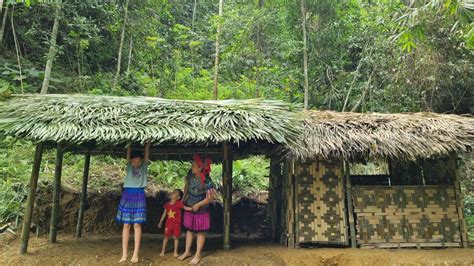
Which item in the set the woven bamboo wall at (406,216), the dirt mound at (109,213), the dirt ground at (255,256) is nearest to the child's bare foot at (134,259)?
the dirt ground at (255,256)

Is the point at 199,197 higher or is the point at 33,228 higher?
the point at 199,197

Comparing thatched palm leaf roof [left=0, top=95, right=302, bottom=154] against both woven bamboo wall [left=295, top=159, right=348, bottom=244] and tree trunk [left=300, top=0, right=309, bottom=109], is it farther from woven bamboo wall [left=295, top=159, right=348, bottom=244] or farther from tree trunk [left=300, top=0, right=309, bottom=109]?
tree trunk [left=300, top=0, right=309, bottom=109]

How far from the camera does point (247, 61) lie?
12.7m

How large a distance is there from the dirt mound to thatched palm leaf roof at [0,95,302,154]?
2510 millimetres

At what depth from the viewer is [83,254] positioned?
18.5ft

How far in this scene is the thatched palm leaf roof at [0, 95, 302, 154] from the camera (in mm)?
5230

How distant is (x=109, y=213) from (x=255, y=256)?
3.92 m

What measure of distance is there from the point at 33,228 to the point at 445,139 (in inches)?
292

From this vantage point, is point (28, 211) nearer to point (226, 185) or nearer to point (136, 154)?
point (136, 154)

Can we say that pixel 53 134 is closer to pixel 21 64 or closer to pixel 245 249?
pixel 245 249

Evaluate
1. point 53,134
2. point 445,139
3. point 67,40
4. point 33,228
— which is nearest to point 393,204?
point 445,139

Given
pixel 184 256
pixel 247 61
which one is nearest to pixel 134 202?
pixel 184 256

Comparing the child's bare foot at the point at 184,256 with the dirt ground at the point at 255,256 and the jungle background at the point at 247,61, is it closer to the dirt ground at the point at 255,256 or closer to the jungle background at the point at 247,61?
the dirt ground at the point at 255,256

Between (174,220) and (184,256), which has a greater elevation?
(174,220)
